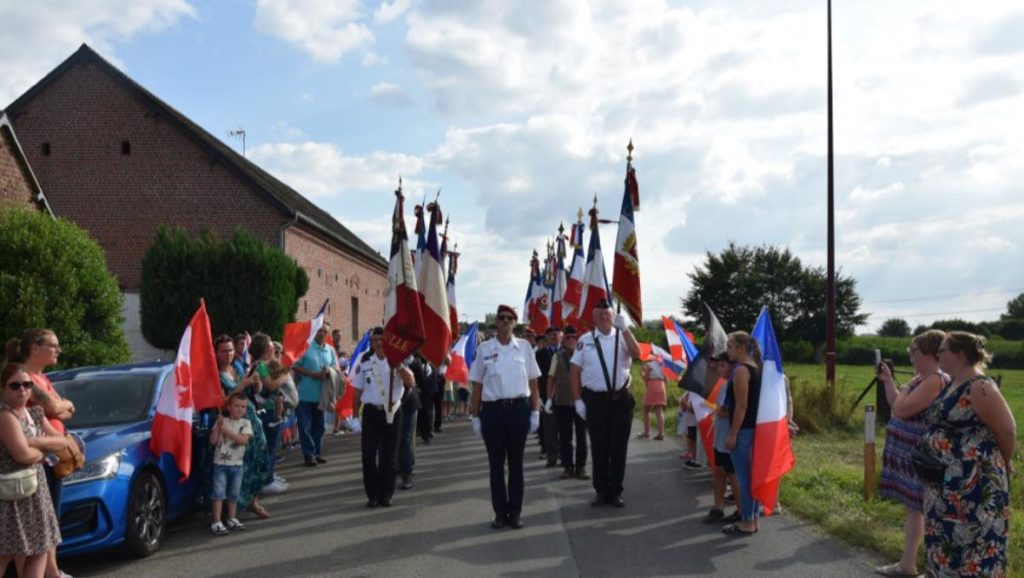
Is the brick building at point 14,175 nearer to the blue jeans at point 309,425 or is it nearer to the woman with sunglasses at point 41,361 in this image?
the blue jeans at point 309,425

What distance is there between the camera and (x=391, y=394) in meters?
9.02

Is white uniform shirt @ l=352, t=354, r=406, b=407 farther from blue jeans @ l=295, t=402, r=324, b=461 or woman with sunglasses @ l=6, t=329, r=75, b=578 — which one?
woman with sunglasses @ l=6, t=329, r=75, b=578

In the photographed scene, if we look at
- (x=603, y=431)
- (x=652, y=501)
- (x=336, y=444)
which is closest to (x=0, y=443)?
(x=603, y=431)

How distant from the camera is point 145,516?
22.7ft

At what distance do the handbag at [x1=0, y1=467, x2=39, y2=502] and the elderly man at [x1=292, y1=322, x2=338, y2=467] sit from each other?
22.7 feet

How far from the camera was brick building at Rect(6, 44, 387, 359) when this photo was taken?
87.4 feet

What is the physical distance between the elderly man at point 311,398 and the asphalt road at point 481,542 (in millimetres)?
1984

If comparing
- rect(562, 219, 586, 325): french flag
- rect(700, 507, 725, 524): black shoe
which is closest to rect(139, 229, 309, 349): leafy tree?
rect(562, 219, 586, 325): french flag

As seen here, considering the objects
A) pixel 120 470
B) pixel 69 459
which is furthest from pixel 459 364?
pixel 69 459

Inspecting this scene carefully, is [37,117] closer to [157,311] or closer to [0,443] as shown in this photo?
[157,311]

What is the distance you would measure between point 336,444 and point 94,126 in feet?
56.9

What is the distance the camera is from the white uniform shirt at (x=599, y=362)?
29.1ft

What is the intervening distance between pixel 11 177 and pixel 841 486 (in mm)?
17976

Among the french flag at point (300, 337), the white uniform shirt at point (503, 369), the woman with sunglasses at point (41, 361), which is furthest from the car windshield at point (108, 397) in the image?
the french flag at point (300, 337)
